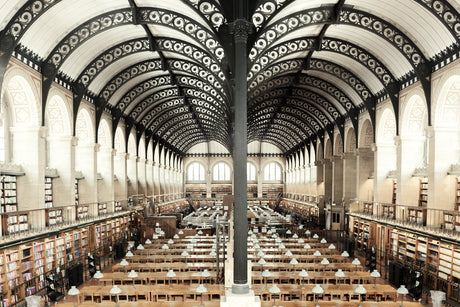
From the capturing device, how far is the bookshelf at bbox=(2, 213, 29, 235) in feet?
43.1

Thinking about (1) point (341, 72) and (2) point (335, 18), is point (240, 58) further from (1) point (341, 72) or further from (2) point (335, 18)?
(1) point (341, 72)

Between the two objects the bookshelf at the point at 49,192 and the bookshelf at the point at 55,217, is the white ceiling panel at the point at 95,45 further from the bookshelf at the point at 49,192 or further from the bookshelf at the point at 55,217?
the bookshelf at the point at 55,217

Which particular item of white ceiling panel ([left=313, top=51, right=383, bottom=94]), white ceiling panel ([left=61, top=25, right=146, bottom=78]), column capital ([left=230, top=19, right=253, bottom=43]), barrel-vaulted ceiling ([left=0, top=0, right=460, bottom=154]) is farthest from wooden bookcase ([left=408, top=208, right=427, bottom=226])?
white ceiling panel ([left=61, top=25, right=146, bottom=78])

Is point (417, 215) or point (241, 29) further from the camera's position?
point (417, 215)

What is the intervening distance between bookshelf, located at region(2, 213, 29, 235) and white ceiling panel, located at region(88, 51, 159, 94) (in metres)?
8.58

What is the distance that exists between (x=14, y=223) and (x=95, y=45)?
8.52m

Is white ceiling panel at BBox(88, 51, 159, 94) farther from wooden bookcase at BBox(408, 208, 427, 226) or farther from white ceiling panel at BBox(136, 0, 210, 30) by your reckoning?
wooden bookcase at BBox(408, 208, 427, 226)

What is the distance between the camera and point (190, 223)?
31938mm

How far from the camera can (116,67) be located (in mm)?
21516

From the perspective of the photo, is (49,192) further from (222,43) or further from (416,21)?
(416,21)

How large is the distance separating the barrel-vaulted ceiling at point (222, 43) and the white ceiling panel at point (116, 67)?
0.08 meters

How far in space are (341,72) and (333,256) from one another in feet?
34.2

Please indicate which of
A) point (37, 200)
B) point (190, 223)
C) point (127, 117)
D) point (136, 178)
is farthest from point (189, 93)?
point (37, 200)

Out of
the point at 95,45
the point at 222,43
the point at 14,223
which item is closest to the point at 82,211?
the point at 14,223
